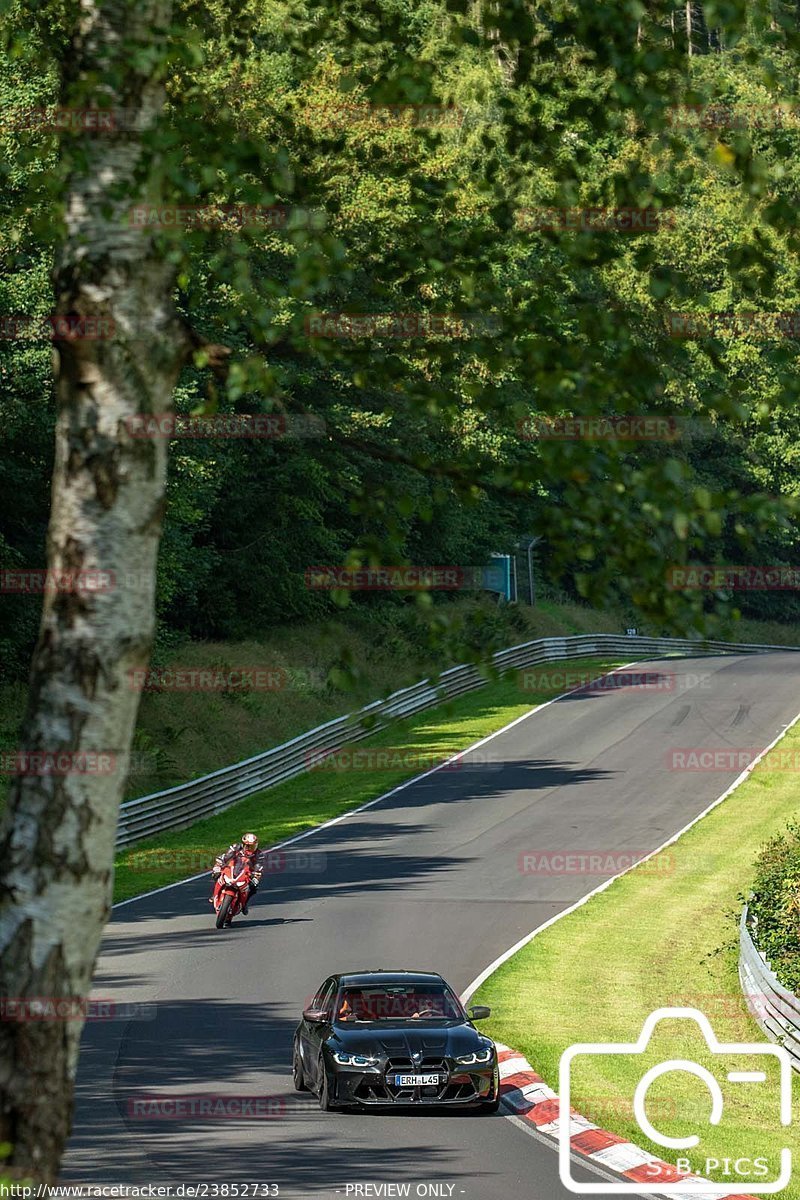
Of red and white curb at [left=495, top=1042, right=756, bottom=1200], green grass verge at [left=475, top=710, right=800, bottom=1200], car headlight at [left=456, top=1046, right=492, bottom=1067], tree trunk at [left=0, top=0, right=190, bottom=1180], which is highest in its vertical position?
tree trunk at [left=0, top=0, right=190, bottom=1180]

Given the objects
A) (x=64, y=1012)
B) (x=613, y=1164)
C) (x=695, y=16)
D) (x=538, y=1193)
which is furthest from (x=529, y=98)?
(x=695, y=16)

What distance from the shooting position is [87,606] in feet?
20.0

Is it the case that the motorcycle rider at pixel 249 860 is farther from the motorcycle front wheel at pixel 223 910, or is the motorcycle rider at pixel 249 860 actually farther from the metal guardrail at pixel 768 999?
the metal guardrail at pixel 768 999

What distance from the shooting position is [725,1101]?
62.2 feet

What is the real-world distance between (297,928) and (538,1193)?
49.7ft

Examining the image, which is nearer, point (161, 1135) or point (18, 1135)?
point (18, 1135)

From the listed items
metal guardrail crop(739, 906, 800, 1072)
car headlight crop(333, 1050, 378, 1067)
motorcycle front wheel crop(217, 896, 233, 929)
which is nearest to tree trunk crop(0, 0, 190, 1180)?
car headlight crop(333, 1050, 378, 1067)

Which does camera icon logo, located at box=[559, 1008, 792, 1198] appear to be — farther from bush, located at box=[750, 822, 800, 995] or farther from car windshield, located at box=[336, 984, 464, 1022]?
bush, located at box=[750, 822, 800, 995]

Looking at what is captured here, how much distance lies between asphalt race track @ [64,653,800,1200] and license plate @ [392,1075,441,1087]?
0.34 metres

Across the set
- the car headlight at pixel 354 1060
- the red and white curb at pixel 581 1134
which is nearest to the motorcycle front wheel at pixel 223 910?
the red and white curb at pixel 581 1134

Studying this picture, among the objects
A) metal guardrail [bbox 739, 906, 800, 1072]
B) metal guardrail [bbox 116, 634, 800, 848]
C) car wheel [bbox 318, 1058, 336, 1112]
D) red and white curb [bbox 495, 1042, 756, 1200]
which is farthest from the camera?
metal guardrail [bbox 116, 634, 800, 848]

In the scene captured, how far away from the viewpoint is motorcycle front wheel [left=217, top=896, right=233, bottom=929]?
92.2ft

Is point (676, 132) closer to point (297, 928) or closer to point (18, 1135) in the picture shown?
point (18, 1135)

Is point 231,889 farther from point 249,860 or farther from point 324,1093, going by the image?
point 324,1093
